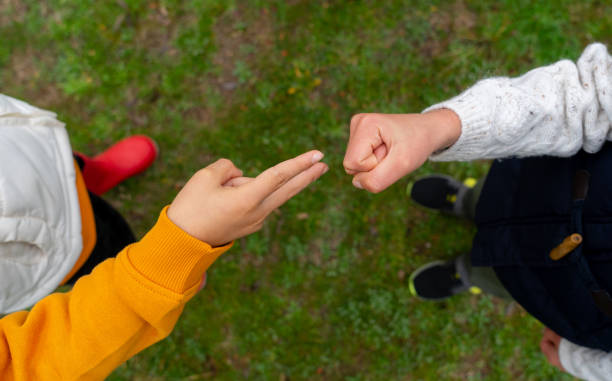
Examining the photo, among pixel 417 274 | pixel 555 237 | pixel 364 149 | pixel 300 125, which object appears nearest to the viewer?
pixel 364 149

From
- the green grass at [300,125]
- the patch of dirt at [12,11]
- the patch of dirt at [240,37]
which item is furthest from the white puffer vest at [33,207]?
the patch of dirt at [12,11]

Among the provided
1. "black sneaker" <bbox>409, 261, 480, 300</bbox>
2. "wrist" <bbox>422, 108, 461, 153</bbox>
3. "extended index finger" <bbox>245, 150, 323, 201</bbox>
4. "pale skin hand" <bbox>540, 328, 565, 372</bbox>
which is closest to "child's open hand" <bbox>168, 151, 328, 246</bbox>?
"extended index finger" <bbox>245, 150, 323, 201</bbox>

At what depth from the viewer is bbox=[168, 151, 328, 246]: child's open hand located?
3.95 ft

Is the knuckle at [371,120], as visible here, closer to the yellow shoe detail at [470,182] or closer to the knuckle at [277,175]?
the knuckle at [277,175]

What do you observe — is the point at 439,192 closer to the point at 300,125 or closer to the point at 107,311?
the point at 300,125

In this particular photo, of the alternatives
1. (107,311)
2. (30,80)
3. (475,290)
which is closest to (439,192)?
(475,290)

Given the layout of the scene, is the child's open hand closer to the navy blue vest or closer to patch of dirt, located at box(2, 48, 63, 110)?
the navy blue vest

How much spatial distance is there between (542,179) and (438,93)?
4.78ft

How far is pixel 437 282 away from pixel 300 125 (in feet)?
4.96

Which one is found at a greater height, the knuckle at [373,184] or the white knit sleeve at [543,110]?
the white knit sleeve at [543,110]

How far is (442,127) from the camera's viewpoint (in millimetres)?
1325

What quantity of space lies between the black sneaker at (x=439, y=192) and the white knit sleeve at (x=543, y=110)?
1306 millimetres

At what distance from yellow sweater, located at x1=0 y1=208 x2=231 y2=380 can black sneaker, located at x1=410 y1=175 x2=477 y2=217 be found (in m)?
1.91

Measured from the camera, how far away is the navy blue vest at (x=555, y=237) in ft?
4.64
